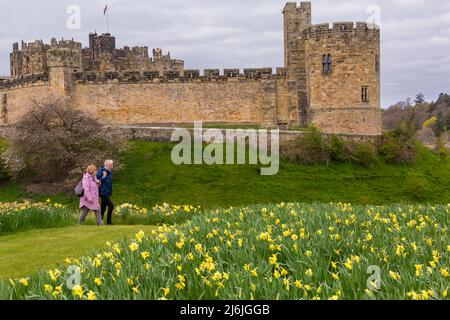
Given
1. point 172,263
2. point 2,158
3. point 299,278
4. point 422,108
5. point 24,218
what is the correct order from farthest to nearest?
point 422,108
point 2,158
point 24,218
point 172,263
point 299,278

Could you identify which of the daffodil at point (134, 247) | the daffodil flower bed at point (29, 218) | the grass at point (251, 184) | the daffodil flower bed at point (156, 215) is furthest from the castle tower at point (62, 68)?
the daffodil at point (134, 247)

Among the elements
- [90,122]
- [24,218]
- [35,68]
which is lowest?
[24,218]

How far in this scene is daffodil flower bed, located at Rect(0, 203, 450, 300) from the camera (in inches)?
204

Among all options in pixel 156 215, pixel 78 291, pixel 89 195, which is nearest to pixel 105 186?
pixel 89 195

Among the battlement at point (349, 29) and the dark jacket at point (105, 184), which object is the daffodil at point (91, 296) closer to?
Result: the dark jacket at point (105, 184)

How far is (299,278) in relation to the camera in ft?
18.7

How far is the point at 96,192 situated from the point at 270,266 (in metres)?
8.22

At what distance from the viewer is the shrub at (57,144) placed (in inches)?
1128

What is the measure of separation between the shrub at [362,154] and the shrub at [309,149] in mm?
1448
